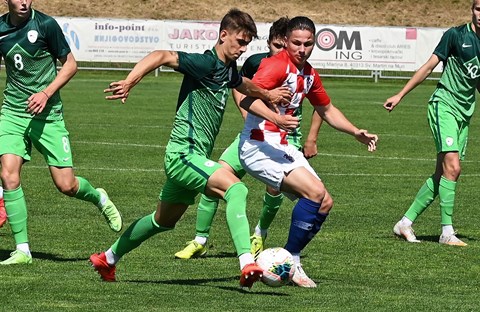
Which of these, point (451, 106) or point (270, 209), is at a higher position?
point (451, 106)

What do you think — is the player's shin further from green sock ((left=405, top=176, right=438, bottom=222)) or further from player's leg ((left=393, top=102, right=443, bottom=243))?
green sock ((left=405, top=176, right=438, bottom=222))

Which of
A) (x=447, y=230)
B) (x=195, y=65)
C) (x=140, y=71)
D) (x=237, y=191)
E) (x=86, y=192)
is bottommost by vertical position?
(x=447, y=230)

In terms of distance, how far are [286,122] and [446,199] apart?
3522mm

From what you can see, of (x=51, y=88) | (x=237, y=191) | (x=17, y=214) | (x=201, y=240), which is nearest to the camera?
(x=237, y=191)

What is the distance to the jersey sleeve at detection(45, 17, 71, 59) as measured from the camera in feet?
31.8

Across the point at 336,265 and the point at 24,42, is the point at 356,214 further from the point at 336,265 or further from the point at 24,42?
the point at 24,42

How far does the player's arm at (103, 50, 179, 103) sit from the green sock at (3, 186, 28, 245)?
2.23 m

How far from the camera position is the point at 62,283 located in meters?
8.55

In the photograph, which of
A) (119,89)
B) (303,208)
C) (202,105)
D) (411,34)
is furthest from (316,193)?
(411,34)

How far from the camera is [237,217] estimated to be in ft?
27.0

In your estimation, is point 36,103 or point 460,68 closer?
point 36,103

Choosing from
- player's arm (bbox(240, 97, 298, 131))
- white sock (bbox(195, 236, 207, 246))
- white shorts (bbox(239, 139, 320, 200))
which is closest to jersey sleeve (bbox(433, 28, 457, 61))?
white sock (bbox(195, 236, 207, 246))

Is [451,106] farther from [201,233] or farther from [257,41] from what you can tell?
[257,41]

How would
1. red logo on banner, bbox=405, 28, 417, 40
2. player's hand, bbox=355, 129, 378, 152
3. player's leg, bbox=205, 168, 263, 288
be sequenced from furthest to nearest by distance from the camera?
red logo on banner, bbox=405, 28, 417, 40, player's hand, bbox=355, 129, 378, 152, player's leg, bbox=205, 168, 263, 288
